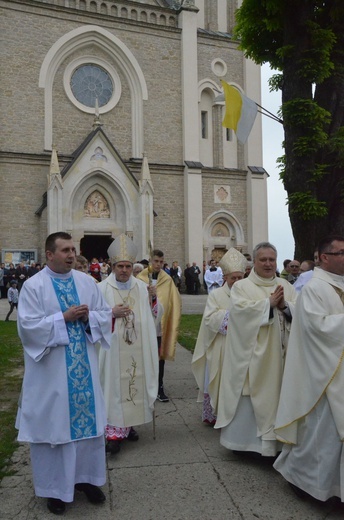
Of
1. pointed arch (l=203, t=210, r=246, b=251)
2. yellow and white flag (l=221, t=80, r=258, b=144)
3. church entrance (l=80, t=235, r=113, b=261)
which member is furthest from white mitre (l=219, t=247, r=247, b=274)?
pointed arch (l=203, t=210, r=246, b=251)

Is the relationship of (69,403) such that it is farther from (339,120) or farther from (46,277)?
(339,120)

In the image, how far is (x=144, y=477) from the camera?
424 cm

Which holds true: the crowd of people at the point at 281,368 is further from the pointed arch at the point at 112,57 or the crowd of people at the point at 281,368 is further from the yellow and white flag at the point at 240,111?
the pointed arch at the point at 112,57

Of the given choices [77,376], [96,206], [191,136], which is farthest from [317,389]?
[191,136]

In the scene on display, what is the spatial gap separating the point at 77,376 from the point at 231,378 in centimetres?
154

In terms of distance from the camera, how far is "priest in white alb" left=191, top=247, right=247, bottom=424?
534 cm

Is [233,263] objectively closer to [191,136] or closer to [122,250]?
[122,250]

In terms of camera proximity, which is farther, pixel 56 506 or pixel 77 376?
pixel 77 376

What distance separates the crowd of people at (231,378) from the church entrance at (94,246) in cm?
2030

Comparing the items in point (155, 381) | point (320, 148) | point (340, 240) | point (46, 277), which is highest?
point (320, 148)

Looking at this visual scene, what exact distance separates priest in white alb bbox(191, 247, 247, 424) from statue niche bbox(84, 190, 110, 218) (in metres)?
17.8

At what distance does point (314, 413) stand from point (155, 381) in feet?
6.49

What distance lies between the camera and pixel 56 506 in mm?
3688

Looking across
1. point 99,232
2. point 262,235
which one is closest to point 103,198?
point 99,232
